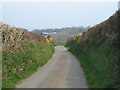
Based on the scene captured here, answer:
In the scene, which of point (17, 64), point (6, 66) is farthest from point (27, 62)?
point (6, 66)

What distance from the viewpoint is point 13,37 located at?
18875 mm

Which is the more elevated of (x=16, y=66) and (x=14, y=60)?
(x=14, y=60)

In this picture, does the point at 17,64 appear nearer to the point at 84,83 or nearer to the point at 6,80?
the point at 6,80

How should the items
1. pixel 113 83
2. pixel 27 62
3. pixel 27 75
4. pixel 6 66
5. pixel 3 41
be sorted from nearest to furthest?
pixel 113 83, pixel 6 66, pixel 27 75, pixel 3 41, pixel 27 62

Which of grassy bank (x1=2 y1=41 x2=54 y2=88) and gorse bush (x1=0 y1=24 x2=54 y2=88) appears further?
gorse bush (x1=0 y1=24 x2=54 y2=88)

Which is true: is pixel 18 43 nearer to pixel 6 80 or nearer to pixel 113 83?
pixel 6 80

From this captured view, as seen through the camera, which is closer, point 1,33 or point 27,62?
point 1,33

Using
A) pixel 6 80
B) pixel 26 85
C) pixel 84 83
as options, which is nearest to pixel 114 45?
pixel 84 83

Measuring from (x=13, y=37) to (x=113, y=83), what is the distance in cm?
1147

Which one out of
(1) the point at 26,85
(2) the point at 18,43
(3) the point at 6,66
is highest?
(2) the point at 18,43

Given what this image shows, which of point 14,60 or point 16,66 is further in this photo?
point 14,60

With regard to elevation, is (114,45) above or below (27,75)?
above

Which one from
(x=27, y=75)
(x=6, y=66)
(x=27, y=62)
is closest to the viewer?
(x=6, y=66)

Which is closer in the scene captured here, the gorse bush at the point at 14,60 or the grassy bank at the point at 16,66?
the grassy bank at the point at 16,66
